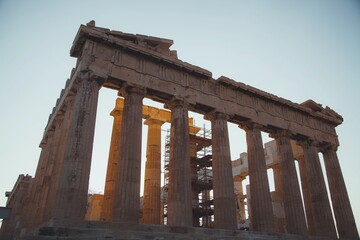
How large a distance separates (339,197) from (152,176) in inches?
668

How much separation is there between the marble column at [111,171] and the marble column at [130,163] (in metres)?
2.28

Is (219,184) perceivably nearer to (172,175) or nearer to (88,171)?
(172,175)

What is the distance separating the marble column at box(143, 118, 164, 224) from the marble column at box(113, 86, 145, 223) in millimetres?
5846

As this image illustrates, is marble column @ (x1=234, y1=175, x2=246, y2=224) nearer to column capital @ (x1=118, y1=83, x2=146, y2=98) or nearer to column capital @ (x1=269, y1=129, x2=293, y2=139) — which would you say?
column capital @ (x1=269, y1=129, x2=293, y2=139)

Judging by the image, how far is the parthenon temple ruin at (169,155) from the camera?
50.5ft

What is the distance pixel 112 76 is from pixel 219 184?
984cm

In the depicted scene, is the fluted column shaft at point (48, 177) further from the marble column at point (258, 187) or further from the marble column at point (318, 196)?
the marble column at point (318, 196)

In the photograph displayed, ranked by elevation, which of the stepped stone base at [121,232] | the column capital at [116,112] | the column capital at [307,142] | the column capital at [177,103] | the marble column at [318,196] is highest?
the column capital at [116,112]

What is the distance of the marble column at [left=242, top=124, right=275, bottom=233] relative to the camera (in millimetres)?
20592

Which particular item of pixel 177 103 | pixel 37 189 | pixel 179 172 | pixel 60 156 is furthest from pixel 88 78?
pixel 37 189

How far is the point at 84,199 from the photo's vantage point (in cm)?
1467

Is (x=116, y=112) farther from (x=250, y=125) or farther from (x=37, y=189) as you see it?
(x=250, y=125)

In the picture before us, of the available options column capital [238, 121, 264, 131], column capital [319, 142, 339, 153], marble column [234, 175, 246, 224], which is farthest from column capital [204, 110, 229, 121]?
marble column [234, 175, 246, 224]

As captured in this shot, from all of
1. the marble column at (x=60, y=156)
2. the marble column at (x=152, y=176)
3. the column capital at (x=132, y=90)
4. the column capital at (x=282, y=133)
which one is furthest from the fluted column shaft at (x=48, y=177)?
the column capital at (x=282, y=133)
